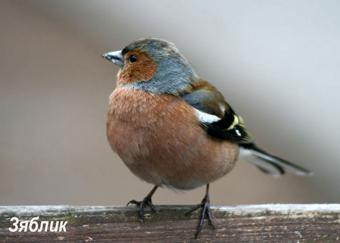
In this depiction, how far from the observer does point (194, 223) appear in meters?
2.81

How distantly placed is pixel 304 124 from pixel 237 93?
0.50m

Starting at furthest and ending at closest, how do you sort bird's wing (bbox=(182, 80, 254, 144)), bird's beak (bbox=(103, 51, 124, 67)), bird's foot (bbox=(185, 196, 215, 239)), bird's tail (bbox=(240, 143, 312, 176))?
bird's tail (bbox=(240, 143, 312, 176)), bird's beak (bbox=(103, 51, 124, 67)), bird's wing (bbox=(182, 80, 254, 144)), bird's foot (bbox=(185, 196, 215, 239))

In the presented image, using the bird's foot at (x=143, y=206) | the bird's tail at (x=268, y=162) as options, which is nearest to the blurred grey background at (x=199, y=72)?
the bird's tail at (x=268, y=162)

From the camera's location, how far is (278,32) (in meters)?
5.43

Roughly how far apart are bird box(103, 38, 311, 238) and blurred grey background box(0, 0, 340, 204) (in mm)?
1553

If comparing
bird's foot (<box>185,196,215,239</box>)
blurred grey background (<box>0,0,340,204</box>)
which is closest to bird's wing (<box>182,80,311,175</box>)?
bird's foot (<box>185,196,215,239</box>)

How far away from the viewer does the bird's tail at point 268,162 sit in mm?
3799

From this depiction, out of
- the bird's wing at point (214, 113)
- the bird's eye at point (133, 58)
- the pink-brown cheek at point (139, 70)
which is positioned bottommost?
the bird's wing at point (214, 113)

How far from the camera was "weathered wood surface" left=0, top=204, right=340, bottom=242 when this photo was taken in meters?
2.65

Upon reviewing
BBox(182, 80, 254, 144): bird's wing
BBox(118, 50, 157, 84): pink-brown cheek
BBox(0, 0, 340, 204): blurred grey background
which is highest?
BBox(118, 50, 157, 84): pink-brown cheek

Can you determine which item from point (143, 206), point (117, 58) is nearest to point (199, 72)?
point (117, 58)

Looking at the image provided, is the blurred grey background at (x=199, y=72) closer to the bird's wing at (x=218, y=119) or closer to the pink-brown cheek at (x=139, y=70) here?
the bird's wing at (x=218, y=119)

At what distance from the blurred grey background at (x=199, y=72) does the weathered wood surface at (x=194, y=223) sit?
2.16 m

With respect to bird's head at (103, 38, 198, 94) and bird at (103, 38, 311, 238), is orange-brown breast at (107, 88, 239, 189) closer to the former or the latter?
bird at (103, 38, 311, 238)
